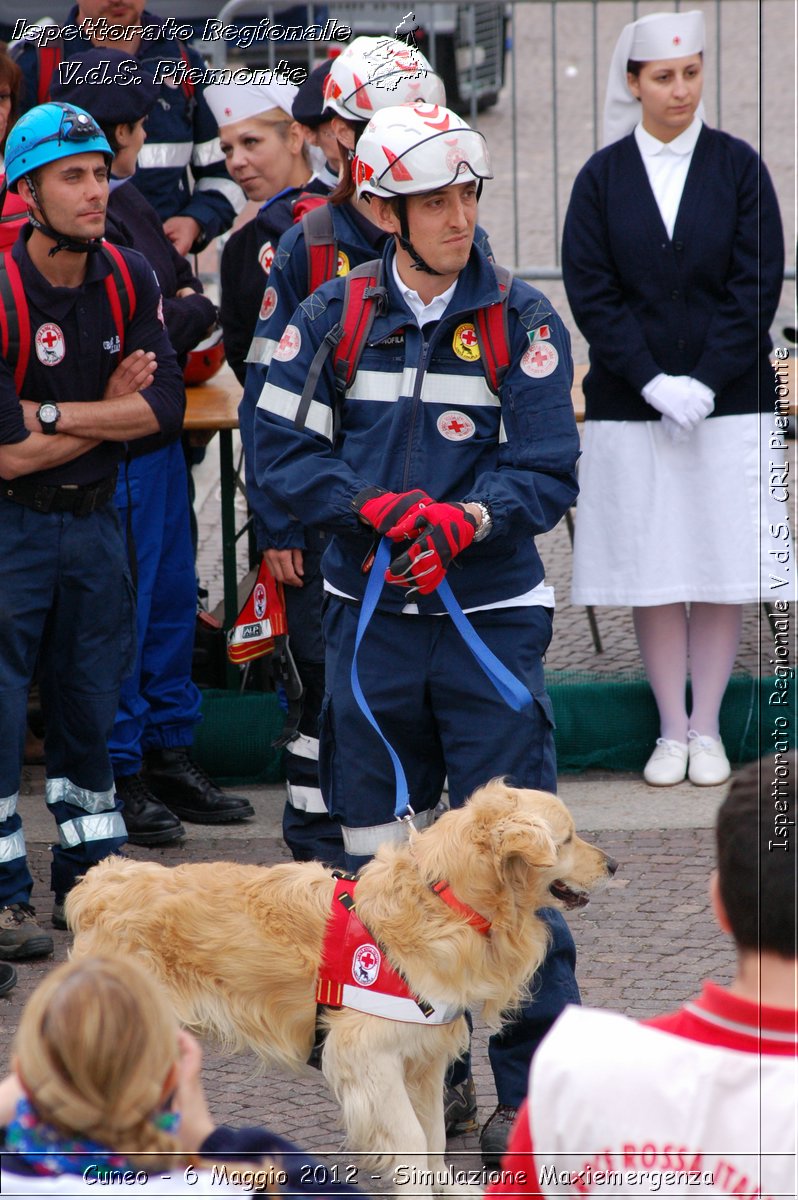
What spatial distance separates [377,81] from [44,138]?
1.02 metres

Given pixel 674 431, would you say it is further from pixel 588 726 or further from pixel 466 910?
pixel 466 910

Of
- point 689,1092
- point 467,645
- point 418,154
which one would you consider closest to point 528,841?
point 467,645

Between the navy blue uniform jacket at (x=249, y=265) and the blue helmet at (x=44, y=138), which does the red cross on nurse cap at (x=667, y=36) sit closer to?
the navy blue uniform jacket at (x=249, y=265)

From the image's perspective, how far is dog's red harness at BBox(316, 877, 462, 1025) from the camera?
3.35 m

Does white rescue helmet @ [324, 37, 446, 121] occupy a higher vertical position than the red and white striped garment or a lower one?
higher

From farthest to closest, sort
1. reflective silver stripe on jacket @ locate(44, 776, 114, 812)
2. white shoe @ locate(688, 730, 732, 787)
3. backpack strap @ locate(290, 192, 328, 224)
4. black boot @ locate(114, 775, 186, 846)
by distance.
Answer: white shoe @ locate(688, 730, 732, 787)
black boot @ locate(114, 775, 186, 846)
backpack strap @ locate(290, 192, 328, 224)
reflective silver stripe on jacket @ locate(44, 776, 114, 812)

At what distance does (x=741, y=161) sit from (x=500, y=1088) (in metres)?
3.60

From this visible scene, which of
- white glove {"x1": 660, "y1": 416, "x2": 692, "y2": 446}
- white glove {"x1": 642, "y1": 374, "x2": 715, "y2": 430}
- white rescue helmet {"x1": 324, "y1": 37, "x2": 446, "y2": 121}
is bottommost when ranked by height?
white glove {"x1": 660, "y1": 416, "x2": 692, "y2": 446}

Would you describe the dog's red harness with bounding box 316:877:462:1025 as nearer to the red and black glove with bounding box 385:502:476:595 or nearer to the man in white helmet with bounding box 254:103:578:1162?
the man in white helmet with bounding box 254:103:578:1162

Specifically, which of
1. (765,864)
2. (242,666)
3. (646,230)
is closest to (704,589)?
(646,230)

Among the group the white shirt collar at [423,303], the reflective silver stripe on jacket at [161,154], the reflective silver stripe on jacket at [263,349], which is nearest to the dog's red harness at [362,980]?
the white shirt collar at [423,303]

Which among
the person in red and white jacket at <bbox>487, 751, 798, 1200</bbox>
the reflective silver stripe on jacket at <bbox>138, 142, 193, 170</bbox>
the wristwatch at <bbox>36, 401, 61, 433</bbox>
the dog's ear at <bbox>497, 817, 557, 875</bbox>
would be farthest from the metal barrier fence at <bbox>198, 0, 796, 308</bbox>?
the person in red and white jacket at <bbox>487, 751, 798, 1200</bbox>

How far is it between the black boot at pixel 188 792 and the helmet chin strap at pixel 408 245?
2800 millimetres

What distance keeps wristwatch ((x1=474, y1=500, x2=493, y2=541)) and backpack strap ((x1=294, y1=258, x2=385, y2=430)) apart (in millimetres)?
493
